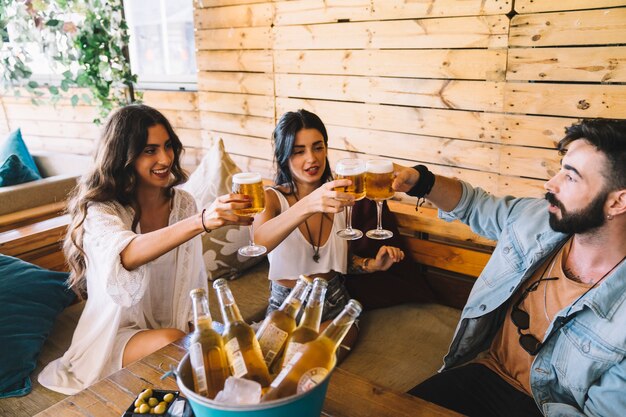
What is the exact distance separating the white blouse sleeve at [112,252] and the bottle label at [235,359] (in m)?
0.84

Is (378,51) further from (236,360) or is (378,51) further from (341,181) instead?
(236,360)

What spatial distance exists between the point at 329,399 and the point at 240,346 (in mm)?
379

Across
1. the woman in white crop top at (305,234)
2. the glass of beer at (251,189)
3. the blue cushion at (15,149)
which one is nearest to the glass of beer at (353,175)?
the glass of beer at (251,189)

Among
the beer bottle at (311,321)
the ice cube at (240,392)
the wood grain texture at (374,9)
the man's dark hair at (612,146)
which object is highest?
the wood grain texture at (374,9)

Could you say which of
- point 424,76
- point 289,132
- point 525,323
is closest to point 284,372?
point 525,323

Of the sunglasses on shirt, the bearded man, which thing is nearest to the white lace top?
the bearded man

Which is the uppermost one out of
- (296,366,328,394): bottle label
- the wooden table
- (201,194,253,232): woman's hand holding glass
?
(201,194,253,232): woman's hand holding glass

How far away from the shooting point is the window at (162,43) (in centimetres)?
449

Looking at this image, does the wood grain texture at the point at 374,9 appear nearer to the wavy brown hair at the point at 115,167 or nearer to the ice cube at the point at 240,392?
the wavy brown hair at the point at 115,167

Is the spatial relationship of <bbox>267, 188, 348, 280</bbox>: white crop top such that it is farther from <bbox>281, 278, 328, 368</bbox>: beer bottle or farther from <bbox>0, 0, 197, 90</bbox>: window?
<bbox>0, 0, 197, 90</bbox>: window

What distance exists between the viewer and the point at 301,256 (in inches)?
86.4

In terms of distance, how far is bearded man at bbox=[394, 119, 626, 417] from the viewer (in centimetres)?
145

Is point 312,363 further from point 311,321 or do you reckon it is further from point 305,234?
point 305,234

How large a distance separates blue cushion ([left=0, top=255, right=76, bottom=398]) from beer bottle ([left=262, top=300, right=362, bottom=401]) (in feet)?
4.66
